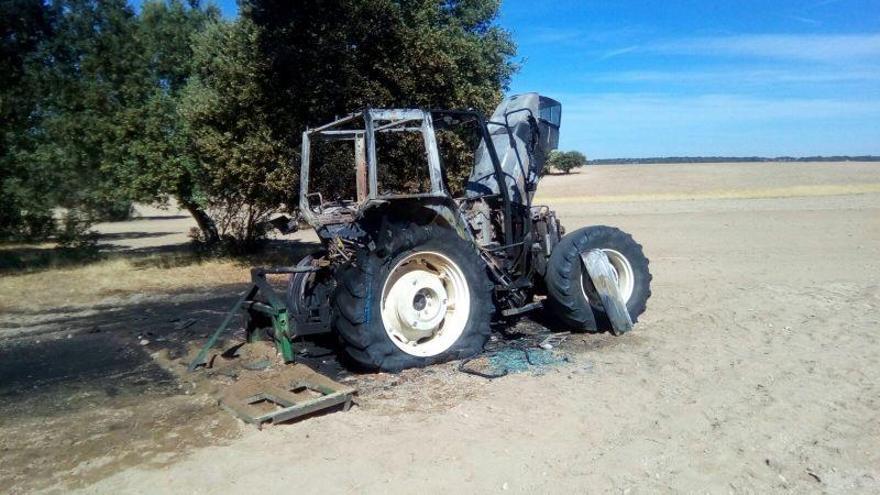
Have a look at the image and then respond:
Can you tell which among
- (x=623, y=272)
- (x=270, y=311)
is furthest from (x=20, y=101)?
(x=623, y=272)

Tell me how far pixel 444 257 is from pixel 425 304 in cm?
49

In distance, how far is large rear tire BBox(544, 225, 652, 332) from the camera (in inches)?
291

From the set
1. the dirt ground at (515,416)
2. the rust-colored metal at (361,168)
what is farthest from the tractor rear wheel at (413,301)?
the rust-colored metal at (361,168)

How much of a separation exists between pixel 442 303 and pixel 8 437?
3593 mm

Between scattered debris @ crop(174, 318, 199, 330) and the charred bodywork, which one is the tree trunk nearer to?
scattered debris @ crop(174, 318, 199, 330)

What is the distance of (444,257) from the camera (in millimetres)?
6473

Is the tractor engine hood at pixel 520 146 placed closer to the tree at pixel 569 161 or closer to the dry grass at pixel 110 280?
the dry grass at pixel 110 280

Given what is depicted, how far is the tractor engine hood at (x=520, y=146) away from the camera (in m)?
8.19

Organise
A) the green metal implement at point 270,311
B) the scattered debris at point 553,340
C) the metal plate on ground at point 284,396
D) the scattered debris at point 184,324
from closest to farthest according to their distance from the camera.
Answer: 1. the metal plate on ground at point 284,396
2. the green metal implement at point 270,311
3. the scattered debris at point 553,340
4. the scattered debris at point 184,324

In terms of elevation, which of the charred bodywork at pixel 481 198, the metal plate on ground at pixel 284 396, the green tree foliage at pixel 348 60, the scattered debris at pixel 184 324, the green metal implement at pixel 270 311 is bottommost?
the scattered debris at pixel 184 324

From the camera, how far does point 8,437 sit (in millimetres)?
4887

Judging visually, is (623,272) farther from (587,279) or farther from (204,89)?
(204,89)

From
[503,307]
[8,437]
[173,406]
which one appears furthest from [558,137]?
[8,437]

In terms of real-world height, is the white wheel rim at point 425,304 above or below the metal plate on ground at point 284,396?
above
